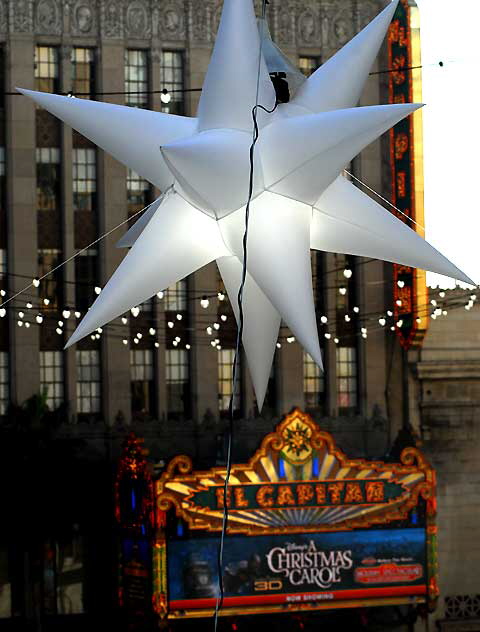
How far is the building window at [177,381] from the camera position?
3353cm

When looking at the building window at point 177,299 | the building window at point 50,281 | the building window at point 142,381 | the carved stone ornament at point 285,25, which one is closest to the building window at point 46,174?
the building window at point 50,281

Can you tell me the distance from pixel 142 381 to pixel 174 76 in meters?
7.52

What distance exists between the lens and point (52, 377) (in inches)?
1303

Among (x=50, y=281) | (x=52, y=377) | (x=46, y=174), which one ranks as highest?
(x=46, y=174)

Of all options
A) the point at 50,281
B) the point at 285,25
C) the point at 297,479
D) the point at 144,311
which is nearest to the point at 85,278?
the point at 50,281

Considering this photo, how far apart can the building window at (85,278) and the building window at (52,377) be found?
4.67 feet

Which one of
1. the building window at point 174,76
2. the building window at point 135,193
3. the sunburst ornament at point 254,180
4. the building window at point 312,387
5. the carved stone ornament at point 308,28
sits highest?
the carved stone ornament at point 308,28

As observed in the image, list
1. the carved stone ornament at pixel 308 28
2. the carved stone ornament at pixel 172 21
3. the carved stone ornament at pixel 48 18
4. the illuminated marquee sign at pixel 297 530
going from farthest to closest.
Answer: the carved stone ornament at pixel 308 28 < the carved stone ornament at pixel 172 21 < the carved stone ornament at pixel 48 18 < the illuminated marquee sign at pixel 297 530

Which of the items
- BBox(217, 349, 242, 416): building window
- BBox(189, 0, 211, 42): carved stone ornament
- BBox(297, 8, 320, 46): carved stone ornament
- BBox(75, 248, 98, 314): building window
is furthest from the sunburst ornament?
BBox(297, 8, 320, 46): carved stone ornament

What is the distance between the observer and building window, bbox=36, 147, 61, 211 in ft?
109

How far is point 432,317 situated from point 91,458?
29.4ft

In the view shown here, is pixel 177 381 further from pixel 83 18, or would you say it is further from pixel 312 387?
pixel 83 18

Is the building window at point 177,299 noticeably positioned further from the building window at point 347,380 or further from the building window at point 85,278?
the building window at point 347,380

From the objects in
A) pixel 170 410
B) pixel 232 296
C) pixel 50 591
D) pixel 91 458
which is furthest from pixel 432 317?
pixel 232 296
